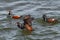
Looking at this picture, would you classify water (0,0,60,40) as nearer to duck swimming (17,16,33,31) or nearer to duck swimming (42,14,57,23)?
duck swimming (17,16,33,31)

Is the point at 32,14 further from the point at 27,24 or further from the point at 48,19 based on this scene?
the point at 27,24

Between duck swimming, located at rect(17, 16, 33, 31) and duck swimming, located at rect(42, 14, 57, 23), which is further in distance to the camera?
duck swimming, located at rect(42, 14, 57, 23)

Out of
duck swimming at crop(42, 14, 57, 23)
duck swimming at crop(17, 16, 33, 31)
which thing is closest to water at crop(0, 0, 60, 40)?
duck swimming at crop(17, 16, 33, 31)

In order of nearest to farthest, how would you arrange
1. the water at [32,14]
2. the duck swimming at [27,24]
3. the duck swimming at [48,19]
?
1. the water at [32,14]
2. the duck swimming at [27,24]
3. the duck swimming at [48,19]

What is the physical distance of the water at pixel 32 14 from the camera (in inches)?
246

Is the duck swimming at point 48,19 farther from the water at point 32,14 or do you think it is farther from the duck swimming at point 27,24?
the duck swimming at point 27,24

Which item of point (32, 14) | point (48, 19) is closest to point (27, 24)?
point (48, 19)

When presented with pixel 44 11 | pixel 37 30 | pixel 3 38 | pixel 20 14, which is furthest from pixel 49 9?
pixel 3 38

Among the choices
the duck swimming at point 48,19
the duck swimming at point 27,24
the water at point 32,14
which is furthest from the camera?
the duck swimming at point 48,19

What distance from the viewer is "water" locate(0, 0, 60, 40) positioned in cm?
624

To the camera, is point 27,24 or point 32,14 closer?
point 27,24

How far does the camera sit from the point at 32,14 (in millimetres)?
7797

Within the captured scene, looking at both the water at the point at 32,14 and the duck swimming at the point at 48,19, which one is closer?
the water at the point at 32,14

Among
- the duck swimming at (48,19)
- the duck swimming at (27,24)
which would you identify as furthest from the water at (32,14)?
the duck swimming at (48,19)
